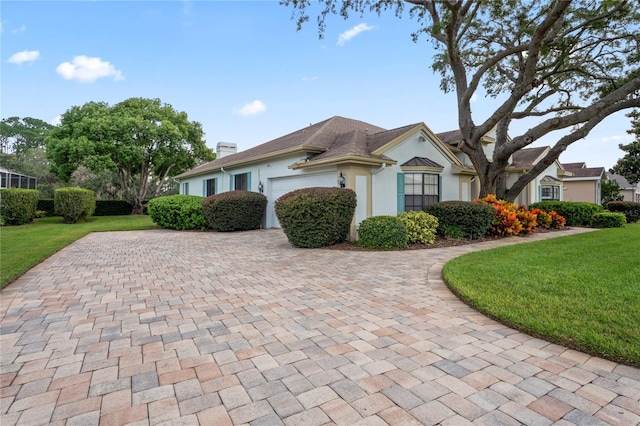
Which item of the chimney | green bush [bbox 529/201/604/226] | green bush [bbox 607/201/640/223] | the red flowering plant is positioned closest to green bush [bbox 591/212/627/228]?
green bush [bbox 529/201/604/226]

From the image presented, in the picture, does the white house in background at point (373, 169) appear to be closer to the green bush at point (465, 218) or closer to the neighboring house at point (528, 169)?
the green bush at point (465, 218)

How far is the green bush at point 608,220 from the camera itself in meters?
13.6

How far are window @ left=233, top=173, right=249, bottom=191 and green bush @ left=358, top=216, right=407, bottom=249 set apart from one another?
327 inches

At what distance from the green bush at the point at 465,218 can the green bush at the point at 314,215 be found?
3120mm

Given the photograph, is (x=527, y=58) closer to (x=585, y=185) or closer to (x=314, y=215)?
(x=314, y=215)

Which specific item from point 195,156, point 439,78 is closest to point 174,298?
point 439,78

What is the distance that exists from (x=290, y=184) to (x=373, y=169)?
385cm

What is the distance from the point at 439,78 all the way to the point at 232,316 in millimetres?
14827

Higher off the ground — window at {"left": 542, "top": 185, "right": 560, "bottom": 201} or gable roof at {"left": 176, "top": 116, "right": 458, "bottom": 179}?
gable roof at {"left": 176, "top": 116, "right": 458, "bottom": 179}

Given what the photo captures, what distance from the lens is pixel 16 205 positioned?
15.5 metres

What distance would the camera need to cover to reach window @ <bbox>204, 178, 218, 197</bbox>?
750 inches

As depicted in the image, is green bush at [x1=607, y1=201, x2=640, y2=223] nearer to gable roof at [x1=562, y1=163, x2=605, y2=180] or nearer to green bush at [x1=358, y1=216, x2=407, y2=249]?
gable roof at [x1=562, y1=163, x2=605, y2=180]

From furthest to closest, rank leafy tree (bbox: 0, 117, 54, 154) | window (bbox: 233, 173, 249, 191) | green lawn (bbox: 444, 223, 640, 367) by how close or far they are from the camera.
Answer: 1. leafy tree (bbox: 0, 117, 54, 154)
2. window (bbox: 233, 173, 249, 191)
3. green lawn (bbox: 444, 223, 640, 367)

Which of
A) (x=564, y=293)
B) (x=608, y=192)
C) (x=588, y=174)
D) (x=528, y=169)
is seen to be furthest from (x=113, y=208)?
(x=608, y=192)
